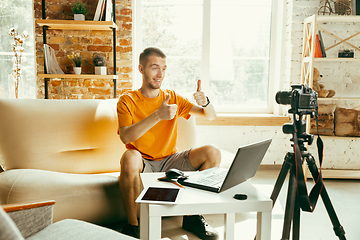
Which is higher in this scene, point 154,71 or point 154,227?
point 154,71

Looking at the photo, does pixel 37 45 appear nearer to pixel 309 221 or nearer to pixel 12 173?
pixel 12 173

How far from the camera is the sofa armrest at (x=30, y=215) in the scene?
1.02m

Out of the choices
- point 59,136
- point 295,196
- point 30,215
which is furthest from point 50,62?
point 295,196

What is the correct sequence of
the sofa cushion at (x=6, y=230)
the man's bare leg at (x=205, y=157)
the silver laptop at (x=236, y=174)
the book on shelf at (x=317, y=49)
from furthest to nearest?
the book on shelf at (x=317, y=49), the man's bare leg at (x=205, y=157), the silver laptop at (x=236, y=174), the sofa cushion at (x=6, y=230)

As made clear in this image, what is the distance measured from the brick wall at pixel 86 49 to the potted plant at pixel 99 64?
173 millimetres

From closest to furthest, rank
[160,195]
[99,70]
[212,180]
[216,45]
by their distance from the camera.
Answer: [160,195]
[212,180]
[99,70]
[216,45]

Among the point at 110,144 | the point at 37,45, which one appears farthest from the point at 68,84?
the point at 110,144

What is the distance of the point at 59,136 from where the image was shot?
6.68 ft

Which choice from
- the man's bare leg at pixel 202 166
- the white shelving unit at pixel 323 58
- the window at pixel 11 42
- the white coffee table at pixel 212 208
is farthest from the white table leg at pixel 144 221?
the window at pixel 11 42

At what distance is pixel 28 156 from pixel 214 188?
1361mm

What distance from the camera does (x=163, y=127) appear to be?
1996mm

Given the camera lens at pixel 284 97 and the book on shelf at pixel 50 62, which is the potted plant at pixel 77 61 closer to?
the book on shelf at pixel 50 62

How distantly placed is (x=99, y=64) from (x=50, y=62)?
1.53 feet

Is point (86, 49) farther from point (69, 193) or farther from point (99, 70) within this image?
point (69, 193)
